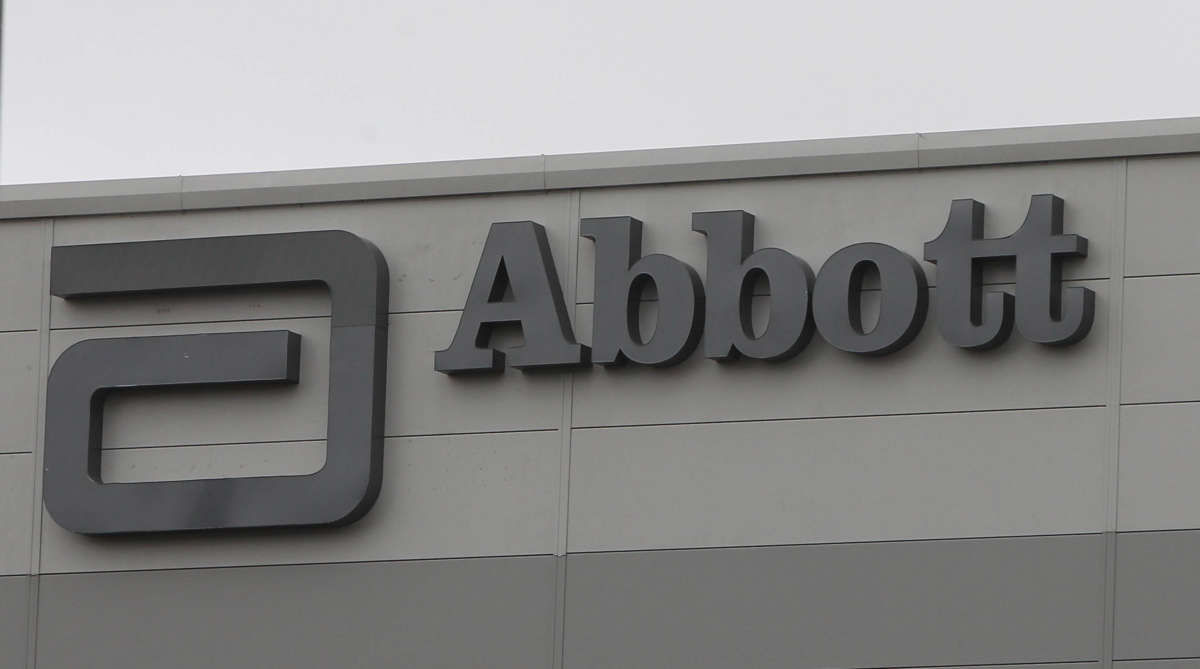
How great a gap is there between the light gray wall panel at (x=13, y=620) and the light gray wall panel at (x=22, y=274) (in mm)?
1571

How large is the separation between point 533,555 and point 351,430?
1282 mm

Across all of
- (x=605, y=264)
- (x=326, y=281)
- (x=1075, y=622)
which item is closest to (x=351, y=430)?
(x=326, y=281)

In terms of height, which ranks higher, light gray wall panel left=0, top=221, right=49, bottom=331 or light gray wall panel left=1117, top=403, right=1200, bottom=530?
light gray wall panel left=0, top=221, right=49, bottom=331

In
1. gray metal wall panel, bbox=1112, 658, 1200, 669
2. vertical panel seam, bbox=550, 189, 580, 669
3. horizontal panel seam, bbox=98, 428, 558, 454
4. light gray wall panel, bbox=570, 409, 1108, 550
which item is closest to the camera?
gray metal wall panel, bbox=1112, 658, 1200, 669

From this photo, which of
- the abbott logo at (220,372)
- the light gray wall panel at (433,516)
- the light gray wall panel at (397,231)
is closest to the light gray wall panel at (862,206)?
the light gray wall panel at (397,231)

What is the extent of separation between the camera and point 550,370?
38.2 feet

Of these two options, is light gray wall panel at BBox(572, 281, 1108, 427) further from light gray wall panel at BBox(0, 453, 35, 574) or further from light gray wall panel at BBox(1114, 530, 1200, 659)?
light gray wall panel at BBox(0, 453, 35, 574)

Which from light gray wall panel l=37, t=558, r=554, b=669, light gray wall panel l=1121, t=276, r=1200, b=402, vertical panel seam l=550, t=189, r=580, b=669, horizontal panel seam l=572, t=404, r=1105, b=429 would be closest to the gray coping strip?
vertical panel seam l=550, t=189, r=580, b=669

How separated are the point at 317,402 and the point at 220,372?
603 mm

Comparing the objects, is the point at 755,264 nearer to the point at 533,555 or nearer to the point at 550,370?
the point at 550,370

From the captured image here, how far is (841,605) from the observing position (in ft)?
36.0

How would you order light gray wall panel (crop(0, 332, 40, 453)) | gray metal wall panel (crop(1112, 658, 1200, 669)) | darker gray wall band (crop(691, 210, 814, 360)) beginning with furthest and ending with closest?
light gray wall panel (crop(0, 332, 40, 453)) < darker gray wall band (crop(691, 210, 814, 360)) < gray metal wall panel (crop(1112, 658, 1200, 669))

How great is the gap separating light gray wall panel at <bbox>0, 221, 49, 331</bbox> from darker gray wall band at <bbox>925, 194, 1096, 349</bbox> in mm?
5431

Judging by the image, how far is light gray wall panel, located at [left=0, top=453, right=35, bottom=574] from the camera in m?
12.2
